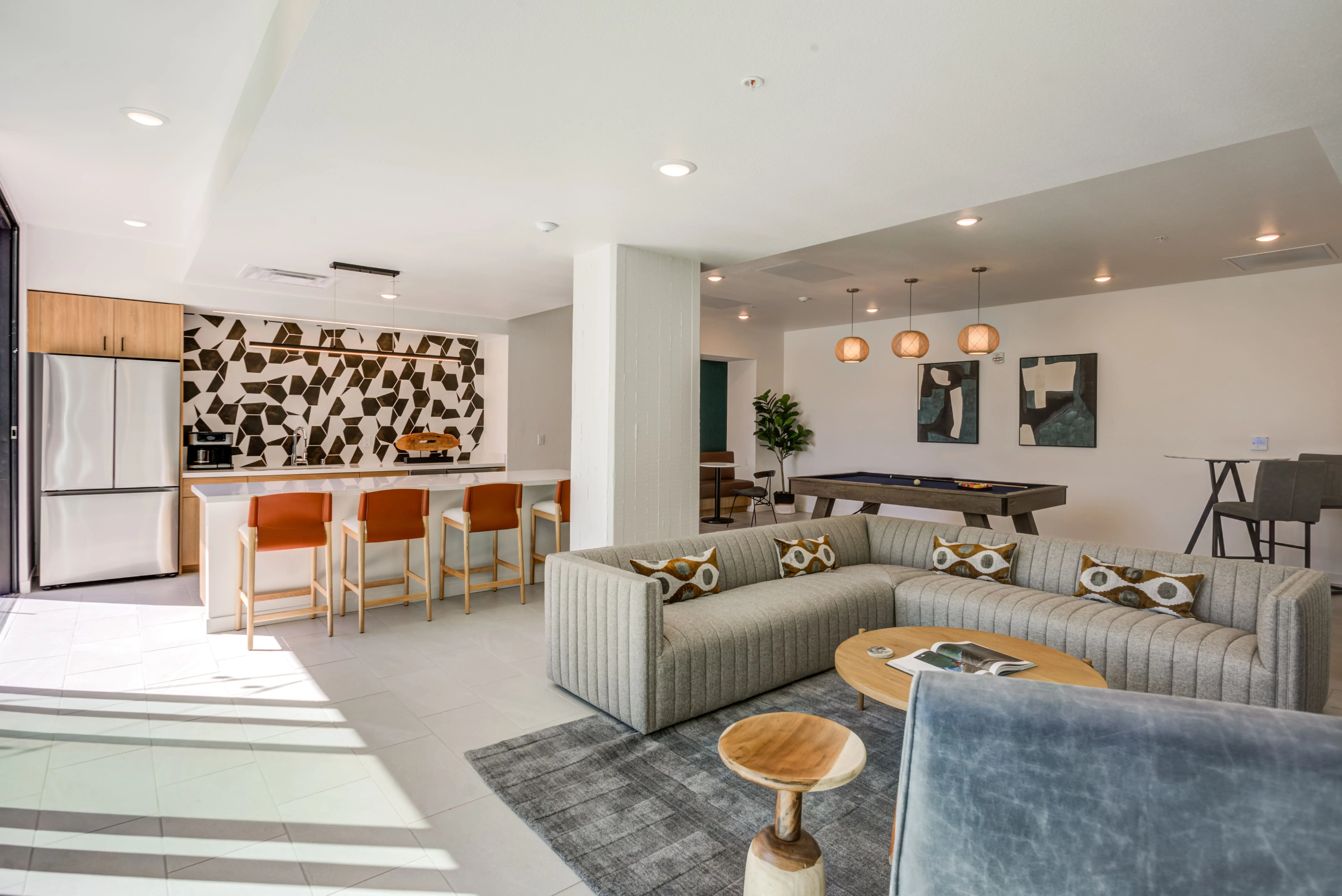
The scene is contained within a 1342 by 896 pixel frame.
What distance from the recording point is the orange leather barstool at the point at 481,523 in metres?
4.98

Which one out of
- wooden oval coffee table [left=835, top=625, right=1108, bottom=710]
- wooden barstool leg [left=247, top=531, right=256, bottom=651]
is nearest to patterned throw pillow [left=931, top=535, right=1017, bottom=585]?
wooden oval coffee table [left=835, top=625, right=1108, bottom=710]

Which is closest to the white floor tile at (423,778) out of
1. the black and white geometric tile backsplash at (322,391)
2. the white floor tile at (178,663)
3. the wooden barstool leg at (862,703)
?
the white floor tile at (178,663)

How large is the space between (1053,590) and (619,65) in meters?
3.58

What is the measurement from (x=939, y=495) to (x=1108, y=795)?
4.93 metres

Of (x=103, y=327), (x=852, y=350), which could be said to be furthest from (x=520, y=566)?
(x=852, y=350)

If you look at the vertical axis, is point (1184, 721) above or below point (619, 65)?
below

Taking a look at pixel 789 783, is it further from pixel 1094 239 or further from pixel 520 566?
pixel 1094 239

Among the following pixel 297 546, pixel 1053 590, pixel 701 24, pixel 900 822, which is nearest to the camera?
pixel 900 822

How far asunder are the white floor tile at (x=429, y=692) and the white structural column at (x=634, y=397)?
→ 1.36 m

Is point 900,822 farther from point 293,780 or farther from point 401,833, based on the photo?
point 293,780

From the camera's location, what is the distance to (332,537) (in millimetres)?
4828

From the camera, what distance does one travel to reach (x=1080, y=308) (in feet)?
24.2

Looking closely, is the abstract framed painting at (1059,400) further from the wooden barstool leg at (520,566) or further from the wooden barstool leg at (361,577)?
the wooden barstool leg at (361,577)

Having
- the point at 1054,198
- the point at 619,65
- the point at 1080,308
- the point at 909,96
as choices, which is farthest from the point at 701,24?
the point at 1080,308
